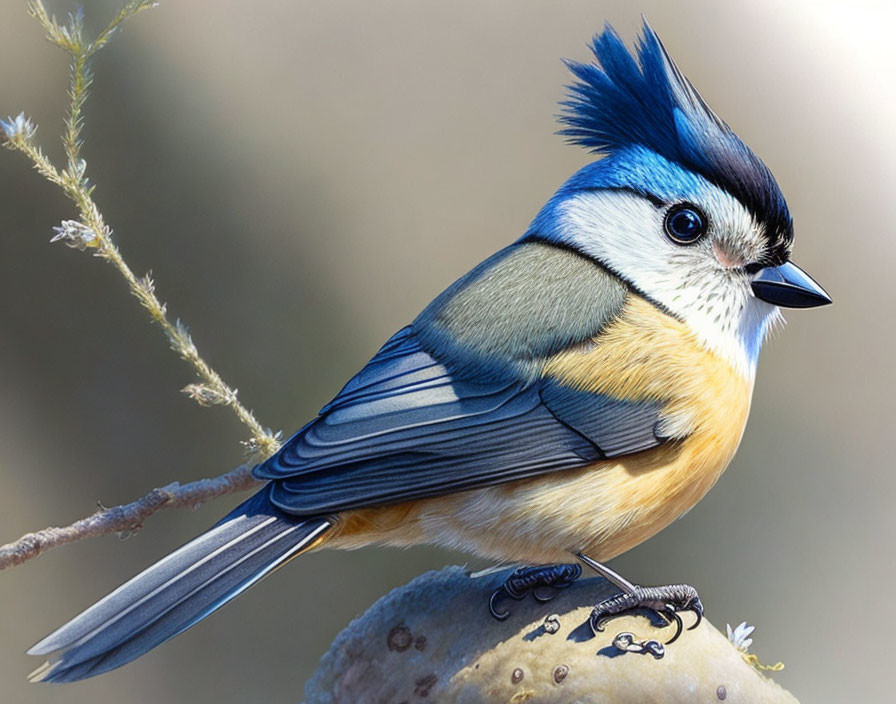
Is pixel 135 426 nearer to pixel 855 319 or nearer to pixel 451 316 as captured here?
pixel 451 316

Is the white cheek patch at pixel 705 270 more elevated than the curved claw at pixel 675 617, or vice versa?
the white cheek patch at pixel 705 270

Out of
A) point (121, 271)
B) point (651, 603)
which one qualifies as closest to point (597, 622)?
point (651, 603)

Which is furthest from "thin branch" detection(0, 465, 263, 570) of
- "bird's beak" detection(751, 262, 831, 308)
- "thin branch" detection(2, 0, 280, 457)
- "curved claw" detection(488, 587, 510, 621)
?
"bird's beak" detection(751, 262, 831, 308)

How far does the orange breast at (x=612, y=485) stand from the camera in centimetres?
132

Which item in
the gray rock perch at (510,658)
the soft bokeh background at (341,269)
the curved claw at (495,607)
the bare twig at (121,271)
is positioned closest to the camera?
the gray rock perch at (510,658)

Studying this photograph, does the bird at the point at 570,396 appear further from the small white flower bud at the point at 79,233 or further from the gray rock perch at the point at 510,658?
the small white flower bud at the point at 79,233

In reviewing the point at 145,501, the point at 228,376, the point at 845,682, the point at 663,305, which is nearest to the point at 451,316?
the point at 663,305

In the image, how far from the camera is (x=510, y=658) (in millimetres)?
1218

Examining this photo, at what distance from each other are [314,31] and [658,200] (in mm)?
1000

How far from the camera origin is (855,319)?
2.05 meters

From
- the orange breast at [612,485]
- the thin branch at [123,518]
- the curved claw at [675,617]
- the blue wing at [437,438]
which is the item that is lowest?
the curved claw at [675,617]

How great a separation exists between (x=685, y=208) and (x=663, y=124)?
0.13m

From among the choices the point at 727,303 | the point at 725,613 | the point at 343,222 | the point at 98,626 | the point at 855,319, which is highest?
the point at 343,222

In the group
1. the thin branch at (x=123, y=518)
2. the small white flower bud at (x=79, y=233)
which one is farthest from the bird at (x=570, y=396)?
the small white flower bud at (x=79, y=233)
